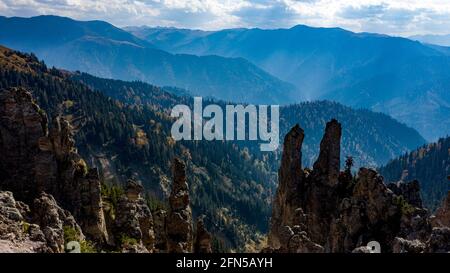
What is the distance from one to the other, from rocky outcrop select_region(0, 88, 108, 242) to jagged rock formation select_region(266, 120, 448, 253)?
26.9 m

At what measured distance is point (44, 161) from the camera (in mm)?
64688

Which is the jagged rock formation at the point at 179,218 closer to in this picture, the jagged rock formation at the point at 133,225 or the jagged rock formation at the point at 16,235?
the jagged rock formation at the point at 133,225

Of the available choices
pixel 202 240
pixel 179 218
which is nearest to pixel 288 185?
pixel 202 240

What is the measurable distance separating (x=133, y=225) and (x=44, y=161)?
619 inches

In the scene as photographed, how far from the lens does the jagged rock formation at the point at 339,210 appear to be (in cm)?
4983

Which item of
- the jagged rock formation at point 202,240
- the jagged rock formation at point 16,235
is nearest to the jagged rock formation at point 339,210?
the jagged rock formation at point 202,240

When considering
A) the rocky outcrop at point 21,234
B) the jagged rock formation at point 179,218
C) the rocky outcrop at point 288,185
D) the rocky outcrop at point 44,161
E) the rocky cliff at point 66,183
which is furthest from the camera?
the rocky outcrop at point 288,185

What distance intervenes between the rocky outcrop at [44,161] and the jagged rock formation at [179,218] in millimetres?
9068

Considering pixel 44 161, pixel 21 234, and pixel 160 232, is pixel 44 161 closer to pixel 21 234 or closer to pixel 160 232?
pixel 160 232

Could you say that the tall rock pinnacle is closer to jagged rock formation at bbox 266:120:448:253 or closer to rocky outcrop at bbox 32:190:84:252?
jagged rock formation at bbox 266:120:448:253

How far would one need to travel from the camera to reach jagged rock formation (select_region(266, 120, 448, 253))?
49.8 meters

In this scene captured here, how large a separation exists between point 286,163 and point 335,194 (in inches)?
489

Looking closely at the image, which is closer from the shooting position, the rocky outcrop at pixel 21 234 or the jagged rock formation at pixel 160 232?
the rocky outcrop at pixel 21 234
